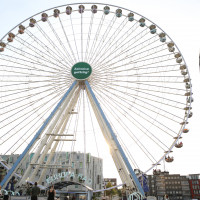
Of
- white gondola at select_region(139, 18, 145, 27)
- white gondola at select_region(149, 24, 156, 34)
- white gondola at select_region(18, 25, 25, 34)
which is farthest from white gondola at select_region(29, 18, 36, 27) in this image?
white gondola at select_region(149, 24, 156, 34)

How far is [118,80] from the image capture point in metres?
21.0

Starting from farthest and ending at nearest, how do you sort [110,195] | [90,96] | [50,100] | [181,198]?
[181,198] → [110,195] → [50,100] → [90,96]

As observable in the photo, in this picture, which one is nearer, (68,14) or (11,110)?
(11,110)

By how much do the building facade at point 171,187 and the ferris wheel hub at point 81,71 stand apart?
85.0 meters

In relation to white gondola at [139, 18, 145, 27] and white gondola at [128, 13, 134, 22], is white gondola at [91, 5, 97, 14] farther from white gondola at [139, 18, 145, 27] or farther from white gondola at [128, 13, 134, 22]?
white gondola at [139, 18, 145, 27]

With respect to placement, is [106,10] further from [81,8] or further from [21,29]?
[21,29]

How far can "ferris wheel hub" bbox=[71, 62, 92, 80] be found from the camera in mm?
20594

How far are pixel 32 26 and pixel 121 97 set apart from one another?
10161 mm

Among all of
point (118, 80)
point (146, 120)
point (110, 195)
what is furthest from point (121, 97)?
point (110, 195)

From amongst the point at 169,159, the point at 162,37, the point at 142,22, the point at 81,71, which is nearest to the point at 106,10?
the point at 142,22

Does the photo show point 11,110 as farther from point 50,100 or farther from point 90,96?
point 90,96

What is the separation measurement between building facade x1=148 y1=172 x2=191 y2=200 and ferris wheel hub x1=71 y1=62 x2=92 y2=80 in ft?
279

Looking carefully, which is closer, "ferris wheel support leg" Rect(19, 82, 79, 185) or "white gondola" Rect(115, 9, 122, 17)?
"ferris wheel support leg" Rect(19, 82, 79, 185)

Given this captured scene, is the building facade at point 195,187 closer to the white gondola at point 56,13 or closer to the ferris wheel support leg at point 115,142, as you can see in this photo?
the ferris wheel support leg at point 115,142
